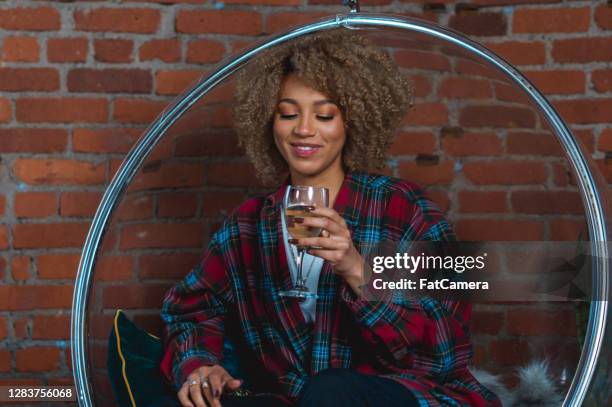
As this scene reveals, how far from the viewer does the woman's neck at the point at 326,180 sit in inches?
65.2

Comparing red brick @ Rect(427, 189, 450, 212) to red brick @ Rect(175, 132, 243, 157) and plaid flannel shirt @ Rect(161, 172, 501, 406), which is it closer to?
plaid flannel shirt @ Rect(161, 172, 501, 406)

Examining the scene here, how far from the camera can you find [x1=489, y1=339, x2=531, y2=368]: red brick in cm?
A: 164

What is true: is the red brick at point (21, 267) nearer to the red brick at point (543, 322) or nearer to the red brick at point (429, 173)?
the red brick at point (429, 173)

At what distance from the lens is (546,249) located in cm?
162

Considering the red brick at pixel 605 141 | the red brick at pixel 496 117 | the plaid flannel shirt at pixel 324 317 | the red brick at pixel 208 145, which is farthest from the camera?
the red brick at pixel 605 141

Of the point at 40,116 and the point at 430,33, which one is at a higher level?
the point at 430,33

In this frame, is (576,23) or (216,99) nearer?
(216,99)

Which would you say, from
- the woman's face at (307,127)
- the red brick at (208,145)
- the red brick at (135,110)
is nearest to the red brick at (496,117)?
the woman's face at (307,127)

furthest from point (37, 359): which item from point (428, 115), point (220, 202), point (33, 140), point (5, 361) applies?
point (428, 115)

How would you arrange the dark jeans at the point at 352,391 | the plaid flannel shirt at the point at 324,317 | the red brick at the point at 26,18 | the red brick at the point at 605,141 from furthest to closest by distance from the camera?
the red brick at the point at 26,18, the red brick at the point at 605,141, the plaid flannel shirt at the point at 324,317, the dark jeans at the point at 352,391

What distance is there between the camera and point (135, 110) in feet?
6.95

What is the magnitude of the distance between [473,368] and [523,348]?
109 millimetres

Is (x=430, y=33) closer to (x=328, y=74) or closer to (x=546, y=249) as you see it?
(x=328, y=74)

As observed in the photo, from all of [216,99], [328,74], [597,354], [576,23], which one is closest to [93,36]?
[216,99]
